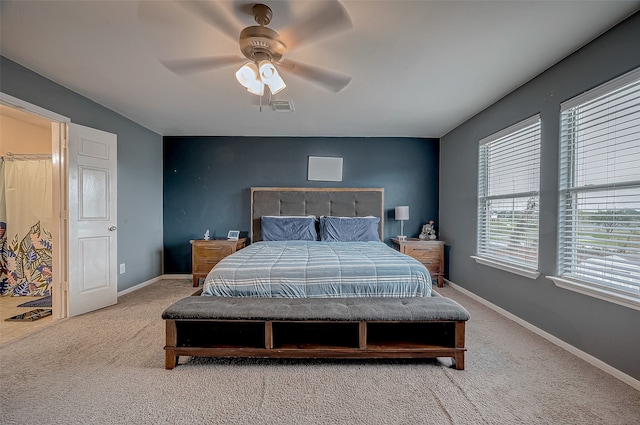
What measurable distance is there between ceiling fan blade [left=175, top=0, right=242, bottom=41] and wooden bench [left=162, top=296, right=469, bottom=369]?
6.55 ft

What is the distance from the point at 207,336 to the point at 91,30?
7.99 feet

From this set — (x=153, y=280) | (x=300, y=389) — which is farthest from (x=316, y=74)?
(x=153, y=280)

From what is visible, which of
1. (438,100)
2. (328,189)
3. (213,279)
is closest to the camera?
(213,279)

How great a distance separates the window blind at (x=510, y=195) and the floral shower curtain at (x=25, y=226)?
5835 mm

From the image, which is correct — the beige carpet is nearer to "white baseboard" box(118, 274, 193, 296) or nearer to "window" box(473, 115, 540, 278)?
"window" box(473, 115, 540, 278)

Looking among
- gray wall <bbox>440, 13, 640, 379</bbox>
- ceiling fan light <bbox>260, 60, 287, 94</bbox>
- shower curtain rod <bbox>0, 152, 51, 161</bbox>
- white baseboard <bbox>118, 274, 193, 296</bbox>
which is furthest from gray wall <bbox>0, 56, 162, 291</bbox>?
gray wall <bbox>440, 13, 640, 379</bbox>

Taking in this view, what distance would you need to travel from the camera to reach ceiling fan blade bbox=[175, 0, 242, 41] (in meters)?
1.77

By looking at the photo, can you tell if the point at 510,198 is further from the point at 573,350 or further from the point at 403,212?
the point at 403,212

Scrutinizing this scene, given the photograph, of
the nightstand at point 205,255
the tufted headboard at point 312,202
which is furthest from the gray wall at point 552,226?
the nightstand at point 205,255

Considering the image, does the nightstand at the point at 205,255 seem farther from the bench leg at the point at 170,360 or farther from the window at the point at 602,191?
the window at the point at 602,191

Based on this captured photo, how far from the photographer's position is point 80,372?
Answer: 2051 millimetres

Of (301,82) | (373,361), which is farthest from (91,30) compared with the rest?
(373,361)

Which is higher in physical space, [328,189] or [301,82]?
[301,82]

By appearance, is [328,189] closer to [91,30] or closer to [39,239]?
[91,30]
